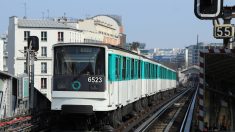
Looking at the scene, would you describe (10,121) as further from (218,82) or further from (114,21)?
(114,21)

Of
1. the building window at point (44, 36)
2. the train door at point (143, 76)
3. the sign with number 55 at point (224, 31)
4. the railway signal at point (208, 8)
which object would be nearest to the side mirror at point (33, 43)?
the train door at point (143, 76)

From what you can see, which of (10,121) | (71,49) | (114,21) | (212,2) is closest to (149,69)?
(71,49)

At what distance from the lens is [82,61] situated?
16.1m

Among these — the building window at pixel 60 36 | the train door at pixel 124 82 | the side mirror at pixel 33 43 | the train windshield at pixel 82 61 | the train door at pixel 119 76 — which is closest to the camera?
the train windshield at pixel 82 61

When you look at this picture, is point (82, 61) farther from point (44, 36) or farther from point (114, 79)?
point (44, 36)

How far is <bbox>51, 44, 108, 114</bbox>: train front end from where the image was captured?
15.9 m

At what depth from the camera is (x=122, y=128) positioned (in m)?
18.5

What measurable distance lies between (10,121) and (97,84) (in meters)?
2.89

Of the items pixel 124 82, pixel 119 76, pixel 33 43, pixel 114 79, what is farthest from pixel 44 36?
pixel 114 79

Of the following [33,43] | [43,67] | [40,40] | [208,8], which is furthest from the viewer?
[40,40]

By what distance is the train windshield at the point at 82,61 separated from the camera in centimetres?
1611

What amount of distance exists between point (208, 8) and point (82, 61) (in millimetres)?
10447

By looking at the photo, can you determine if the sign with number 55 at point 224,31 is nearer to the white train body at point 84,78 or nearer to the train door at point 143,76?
the white train body at point 84,78

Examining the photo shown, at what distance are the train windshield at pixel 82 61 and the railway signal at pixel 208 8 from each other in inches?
401
